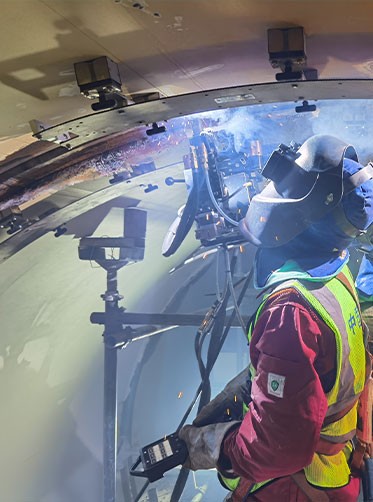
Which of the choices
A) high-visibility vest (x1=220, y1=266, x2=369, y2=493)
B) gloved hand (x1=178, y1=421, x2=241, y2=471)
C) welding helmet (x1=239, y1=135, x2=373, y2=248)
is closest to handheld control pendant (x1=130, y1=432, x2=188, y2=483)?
gloved hand (x1=178, y1=421, x2=241, y2=471)

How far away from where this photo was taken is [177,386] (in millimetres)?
5875

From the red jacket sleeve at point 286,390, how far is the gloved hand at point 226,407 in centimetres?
44

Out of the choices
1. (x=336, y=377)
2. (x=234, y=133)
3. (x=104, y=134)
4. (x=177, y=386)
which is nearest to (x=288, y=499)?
(x=336, y=377)

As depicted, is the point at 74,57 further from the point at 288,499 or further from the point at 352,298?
the point at 288,499

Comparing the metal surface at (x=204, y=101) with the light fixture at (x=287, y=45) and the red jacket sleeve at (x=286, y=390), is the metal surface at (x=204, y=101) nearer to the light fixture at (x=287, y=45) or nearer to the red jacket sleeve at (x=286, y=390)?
the light fixture at (x=287, y=45)

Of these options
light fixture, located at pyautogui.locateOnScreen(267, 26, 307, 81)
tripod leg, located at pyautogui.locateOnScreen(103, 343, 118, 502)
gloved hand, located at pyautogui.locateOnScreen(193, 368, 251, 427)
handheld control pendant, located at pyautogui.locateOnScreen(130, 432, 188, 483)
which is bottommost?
tripod leg, located at pyautogui.locateOnScreen(103, 343, 118, 502)

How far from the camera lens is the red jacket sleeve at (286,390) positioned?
6.09ft

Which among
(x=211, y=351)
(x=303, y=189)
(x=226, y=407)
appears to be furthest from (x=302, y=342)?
(x=211, y=351)

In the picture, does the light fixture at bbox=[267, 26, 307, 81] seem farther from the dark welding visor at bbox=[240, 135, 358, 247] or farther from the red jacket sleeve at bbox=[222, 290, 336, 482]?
the red jacket sleeve at bbox=[222, 290, 336, 482]

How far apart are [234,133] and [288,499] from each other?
2.31m

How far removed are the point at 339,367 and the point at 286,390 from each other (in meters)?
0.29

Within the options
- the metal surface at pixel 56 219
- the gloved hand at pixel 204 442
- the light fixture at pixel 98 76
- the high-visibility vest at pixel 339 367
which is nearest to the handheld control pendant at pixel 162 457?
the gloved hand at pixel 204 442

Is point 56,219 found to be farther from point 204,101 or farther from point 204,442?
point 204,442

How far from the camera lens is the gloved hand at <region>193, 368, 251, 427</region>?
2.48m
